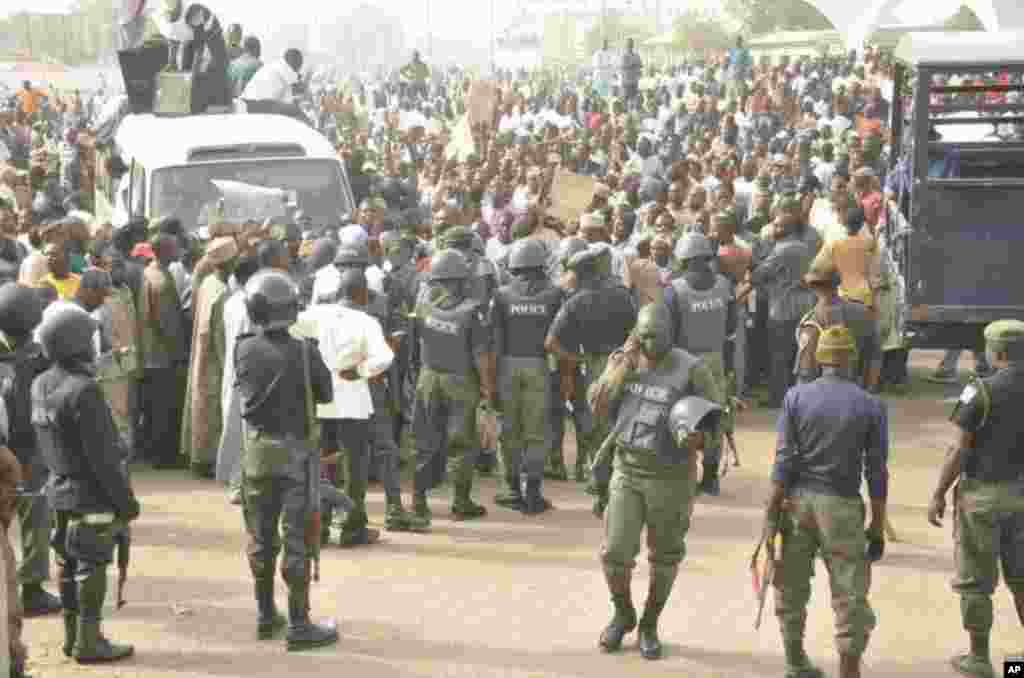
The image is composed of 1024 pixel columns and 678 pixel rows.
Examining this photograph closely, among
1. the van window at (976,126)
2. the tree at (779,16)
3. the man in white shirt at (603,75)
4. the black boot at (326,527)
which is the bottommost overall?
the black boot at (326,527)

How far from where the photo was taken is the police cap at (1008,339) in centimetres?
780

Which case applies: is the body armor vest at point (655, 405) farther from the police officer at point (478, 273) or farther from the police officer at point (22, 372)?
the police officer at point (22, 372)

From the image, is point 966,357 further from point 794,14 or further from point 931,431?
point 794,14

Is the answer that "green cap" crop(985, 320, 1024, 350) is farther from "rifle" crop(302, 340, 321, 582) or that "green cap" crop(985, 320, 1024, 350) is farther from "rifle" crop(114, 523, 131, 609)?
"rifle" crop(114, 523, 131, 609)

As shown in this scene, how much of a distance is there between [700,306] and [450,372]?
1.80 m

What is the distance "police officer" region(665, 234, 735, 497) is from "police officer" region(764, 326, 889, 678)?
3562 millimetres

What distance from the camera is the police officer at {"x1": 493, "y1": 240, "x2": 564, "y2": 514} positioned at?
10695 mm

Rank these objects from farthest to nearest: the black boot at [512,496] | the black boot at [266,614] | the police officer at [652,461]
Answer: the black boot at [512,496]
the black boot at [266,614]
the police officer at [652,461]

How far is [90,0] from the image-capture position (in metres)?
119

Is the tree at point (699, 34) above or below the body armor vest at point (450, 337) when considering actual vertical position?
A: above

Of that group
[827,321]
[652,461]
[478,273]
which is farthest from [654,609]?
[478,273]

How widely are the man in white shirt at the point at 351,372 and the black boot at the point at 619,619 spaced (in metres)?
1.89

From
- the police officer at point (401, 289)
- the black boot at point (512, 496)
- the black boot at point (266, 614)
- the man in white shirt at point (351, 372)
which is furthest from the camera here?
the police officer at point (401, 289)

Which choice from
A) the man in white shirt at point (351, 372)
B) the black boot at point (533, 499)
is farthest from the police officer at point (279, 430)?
the black boot at point (533, 499)
